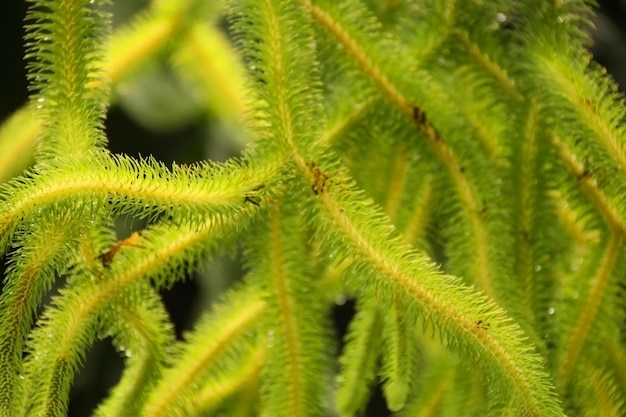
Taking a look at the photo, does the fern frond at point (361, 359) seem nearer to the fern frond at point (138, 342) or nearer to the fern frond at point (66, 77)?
the fern frond at point (138, 342)

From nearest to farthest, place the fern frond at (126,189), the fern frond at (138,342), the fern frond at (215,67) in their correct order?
1. the fern frond at (126,189)
2. the fern frond at (138,342)
3. the fern frond at (215,67)

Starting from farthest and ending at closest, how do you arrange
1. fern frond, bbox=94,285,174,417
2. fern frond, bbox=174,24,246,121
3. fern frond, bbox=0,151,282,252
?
fern frond, bbox=174,24,246,121 → fern frond, bbox=94,285,174,417 → fern frond, bbox=0,151,282,252

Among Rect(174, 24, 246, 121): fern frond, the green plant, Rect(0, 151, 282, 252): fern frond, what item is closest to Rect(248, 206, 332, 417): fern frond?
the green plant

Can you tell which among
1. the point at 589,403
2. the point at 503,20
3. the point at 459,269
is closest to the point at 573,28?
the point at 503,20

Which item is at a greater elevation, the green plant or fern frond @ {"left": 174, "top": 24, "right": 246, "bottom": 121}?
the green plant

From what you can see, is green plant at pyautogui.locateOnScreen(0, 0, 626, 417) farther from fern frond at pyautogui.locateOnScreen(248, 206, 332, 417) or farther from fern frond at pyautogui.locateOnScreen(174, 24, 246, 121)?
fern frond at pyautogui.locateOnScreen(174, 24, 246, 121)

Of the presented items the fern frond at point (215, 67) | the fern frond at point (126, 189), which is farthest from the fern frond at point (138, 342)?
the fern frond at point (215, 67)

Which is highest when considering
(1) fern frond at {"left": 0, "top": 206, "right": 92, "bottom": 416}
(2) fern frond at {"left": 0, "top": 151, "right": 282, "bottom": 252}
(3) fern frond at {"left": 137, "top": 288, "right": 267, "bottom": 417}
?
(2) fern frond at {"left": 0, "top": 151, "right": 282, "bottom": 252}

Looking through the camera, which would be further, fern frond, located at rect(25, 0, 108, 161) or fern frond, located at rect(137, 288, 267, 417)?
fern frond, located at rect(137, 288, 267, 417)
